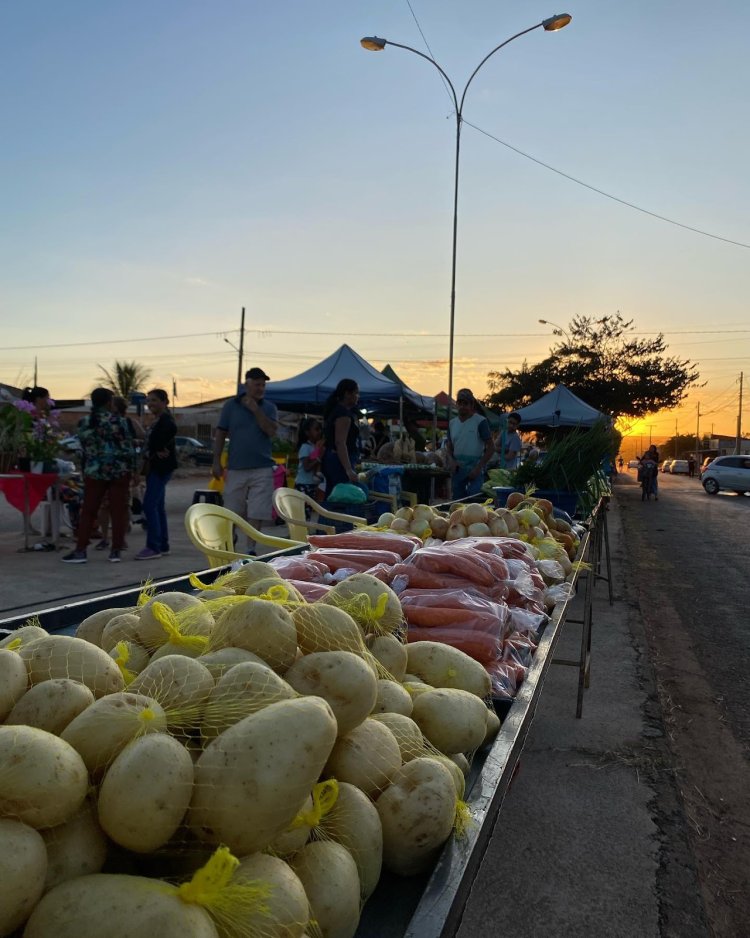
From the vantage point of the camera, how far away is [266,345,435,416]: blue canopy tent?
1318cm

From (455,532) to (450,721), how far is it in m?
2.18

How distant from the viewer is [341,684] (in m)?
1.24

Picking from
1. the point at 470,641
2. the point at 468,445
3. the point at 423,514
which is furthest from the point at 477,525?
the point at 468,445

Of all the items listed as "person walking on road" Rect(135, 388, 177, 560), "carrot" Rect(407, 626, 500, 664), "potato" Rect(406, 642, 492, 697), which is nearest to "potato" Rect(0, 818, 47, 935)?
"potato" Rect(406, 642, 492, 697)

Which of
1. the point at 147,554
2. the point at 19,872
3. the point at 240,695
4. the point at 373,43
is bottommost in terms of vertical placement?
the point at 147,554

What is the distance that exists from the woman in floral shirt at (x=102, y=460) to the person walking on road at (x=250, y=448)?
54.0 inches

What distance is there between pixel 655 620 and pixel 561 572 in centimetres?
411

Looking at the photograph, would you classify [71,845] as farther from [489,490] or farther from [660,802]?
Answer: [489,490]

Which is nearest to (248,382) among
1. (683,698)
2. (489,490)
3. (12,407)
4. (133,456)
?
(133,456)

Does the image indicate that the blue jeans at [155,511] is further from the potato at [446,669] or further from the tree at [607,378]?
the tree at [607,378]

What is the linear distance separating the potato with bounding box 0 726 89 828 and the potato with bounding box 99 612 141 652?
0.56m

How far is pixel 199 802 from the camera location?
37.7 inches

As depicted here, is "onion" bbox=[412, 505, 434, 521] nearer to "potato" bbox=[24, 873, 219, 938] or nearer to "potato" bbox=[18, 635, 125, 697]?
"potato" bbox=[18, 635, 125, 697]

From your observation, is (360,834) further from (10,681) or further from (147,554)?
(147,554)
